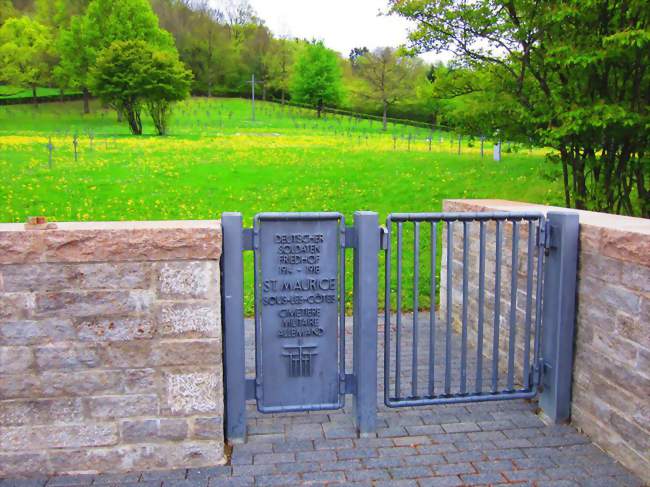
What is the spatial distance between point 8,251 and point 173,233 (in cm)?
89

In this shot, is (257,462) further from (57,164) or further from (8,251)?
(57,164)

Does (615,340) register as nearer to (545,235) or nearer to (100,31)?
(545,235)

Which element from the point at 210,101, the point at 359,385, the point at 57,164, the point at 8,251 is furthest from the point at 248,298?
the point at 210,101

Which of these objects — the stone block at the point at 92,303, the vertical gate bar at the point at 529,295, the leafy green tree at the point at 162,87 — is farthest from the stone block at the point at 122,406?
the leafy green tree at the point at 162,87

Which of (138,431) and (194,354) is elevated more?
(194,354)

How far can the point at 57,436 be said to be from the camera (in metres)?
3.55

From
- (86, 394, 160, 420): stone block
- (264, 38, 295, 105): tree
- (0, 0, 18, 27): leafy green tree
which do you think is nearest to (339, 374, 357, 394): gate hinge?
(86, 394, 160, 420): stone block

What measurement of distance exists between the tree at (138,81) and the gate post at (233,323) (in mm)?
30614

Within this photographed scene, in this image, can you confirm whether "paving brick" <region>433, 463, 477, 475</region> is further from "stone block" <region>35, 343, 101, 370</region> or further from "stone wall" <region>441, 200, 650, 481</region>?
"stone block" <region>35, 343, 101, 370</region>

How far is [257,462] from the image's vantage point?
12.0 feet

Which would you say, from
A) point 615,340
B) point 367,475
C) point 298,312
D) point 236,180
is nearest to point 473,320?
point 615,340

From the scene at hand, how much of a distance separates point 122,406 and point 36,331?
65 cm

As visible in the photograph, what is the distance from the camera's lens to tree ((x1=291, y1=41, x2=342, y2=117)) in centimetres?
6178

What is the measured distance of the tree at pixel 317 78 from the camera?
61.8m
